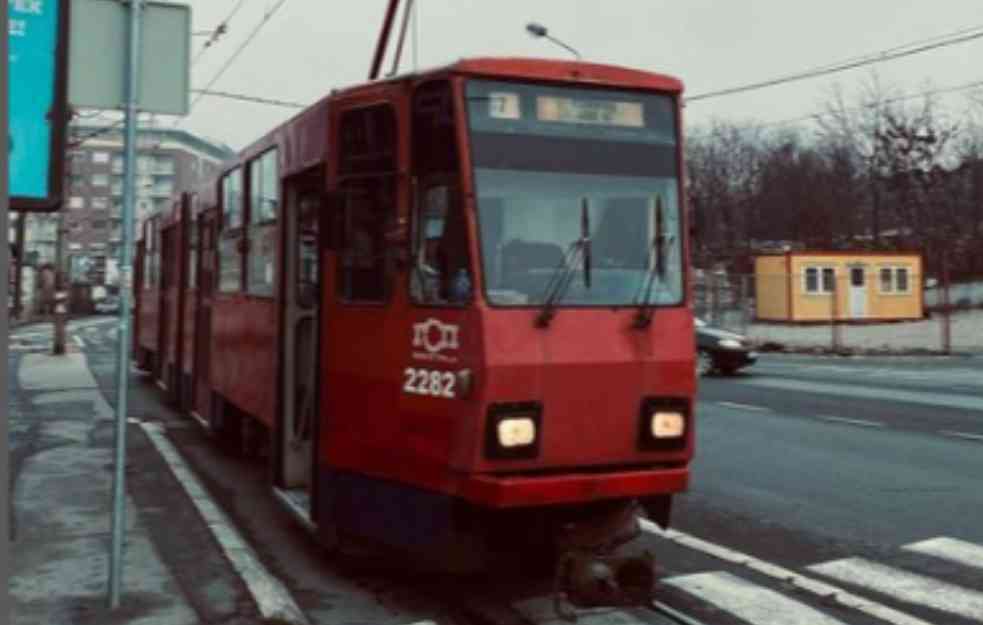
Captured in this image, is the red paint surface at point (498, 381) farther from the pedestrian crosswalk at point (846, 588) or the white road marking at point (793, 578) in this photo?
the white road marking at point (793, 578)

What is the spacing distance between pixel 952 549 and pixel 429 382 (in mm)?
3978

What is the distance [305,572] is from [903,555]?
386cm

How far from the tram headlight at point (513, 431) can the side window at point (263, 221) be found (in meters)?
3.22

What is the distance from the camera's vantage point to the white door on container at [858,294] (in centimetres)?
4288

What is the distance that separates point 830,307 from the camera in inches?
1678

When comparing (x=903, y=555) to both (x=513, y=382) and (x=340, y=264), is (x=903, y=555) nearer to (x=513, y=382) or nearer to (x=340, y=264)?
(x=513, y=382)

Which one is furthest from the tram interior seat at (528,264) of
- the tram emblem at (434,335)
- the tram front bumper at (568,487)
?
the tram front bumper at (568,487)

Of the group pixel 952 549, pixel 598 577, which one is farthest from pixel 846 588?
pixel 598 577

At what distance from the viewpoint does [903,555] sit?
7594mm

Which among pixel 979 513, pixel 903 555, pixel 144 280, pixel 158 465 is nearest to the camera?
pixel 903 555

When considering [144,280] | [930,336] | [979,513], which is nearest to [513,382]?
[979,513]

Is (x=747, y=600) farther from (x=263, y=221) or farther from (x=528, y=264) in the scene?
(x=263, y=221)

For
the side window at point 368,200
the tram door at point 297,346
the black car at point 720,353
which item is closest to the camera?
the side window at point 368,200

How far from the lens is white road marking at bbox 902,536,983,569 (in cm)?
744
